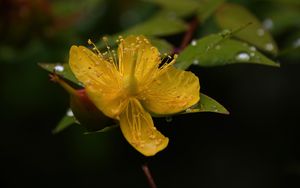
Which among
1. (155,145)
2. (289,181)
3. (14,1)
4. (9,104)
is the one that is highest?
(14,1)

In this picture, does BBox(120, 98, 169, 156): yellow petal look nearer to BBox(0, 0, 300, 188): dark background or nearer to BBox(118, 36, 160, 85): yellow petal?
BBox(118, 36, 160, 85): yellow petal

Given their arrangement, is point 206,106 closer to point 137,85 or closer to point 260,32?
point 137,85

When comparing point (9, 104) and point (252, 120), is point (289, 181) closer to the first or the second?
point (252, 120)

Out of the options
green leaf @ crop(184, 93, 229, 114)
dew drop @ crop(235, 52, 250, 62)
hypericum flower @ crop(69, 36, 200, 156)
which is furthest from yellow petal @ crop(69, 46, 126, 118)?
dew drop @ crop(235, 52, 250, 62)

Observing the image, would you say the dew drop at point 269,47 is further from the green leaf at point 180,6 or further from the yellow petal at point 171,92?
the yellow petal at point 171,92

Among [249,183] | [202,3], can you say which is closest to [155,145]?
[202,3]

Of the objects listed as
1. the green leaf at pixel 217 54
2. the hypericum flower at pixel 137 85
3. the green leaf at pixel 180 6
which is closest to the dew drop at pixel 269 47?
the green leaf at pixel 217 54

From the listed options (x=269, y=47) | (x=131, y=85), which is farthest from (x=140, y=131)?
(x=269, y=47)
